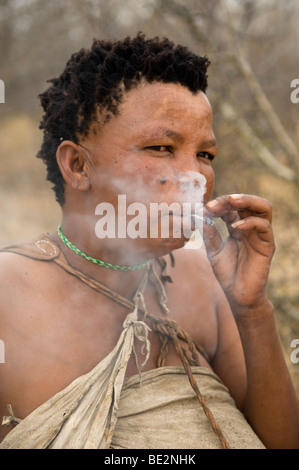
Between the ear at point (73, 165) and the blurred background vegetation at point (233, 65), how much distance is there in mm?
2732

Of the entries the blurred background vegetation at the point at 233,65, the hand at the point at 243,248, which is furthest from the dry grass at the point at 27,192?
the hand at the point at 243,248

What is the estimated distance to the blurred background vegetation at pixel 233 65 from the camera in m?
4.36

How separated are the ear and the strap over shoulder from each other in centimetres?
22

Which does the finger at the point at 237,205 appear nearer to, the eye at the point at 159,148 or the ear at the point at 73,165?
the eye at the point at 159,148

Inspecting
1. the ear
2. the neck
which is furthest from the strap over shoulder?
the ear

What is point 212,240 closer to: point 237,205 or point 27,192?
point 237,205

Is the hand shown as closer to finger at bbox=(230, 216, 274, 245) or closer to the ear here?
finger at bbox=(230, 216, 274, 245)

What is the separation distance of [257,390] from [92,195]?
915 mm

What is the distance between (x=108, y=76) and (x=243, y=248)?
720 millimetres

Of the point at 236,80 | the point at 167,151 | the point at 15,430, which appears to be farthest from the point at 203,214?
the point at 236,80

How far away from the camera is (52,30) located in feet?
16.6

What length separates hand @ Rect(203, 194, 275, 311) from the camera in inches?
66.6

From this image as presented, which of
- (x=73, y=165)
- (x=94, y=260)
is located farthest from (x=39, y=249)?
(x=73, y=165)
